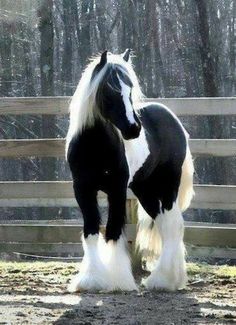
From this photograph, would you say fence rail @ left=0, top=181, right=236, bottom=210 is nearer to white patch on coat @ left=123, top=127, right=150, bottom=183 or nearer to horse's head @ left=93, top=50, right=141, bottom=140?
white patch on coat @ left=123, top=127, right=150, bottom=183

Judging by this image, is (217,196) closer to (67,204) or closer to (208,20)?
(67,204)

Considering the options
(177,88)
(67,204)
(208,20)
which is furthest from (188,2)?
(67,204)

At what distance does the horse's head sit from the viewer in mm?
4941

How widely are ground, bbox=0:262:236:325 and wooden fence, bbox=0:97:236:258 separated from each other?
580mm

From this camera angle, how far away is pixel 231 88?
61.7 ft

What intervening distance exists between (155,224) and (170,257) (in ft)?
1.40

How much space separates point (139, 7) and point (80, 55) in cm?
212

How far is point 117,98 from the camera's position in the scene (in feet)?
16.4

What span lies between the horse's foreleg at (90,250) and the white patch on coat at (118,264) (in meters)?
0.07

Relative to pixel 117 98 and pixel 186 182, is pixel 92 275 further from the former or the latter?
pixel 186 182

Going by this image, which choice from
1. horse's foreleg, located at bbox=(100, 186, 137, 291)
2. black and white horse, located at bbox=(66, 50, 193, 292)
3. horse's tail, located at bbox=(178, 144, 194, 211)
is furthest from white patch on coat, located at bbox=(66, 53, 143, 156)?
horse's tail, located at bbox=(178, 144, 194, 211)

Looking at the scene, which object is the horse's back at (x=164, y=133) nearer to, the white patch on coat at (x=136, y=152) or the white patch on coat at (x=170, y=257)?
the white patch on coat at (x=136, y=152)

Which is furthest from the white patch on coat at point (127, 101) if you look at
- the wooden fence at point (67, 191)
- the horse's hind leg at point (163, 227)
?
the wooden fence at point (67, 191)

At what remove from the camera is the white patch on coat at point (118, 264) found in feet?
16.5
